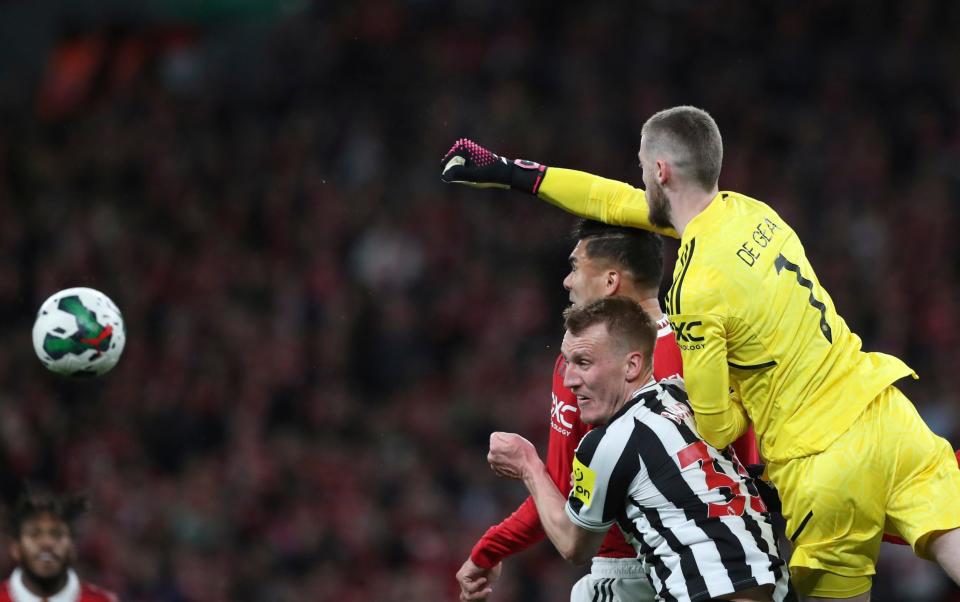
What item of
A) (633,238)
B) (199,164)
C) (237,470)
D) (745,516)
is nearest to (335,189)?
(199,164)

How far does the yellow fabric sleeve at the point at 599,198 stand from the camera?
5.67 meters

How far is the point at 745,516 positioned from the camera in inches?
191

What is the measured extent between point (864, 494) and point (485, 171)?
213cm

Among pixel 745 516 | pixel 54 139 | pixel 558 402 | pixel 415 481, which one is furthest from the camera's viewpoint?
pixel 54 139

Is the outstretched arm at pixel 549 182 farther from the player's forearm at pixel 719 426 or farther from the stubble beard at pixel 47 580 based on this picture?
the stubble beard at pixel 47 580

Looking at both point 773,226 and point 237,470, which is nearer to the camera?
point 773,226

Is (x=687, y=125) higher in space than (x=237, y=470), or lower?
higher

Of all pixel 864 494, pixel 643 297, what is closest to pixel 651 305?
pixel 643 297

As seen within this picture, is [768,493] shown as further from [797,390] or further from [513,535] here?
[513,535]

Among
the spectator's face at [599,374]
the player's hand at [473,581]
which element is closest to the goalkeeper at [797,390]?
the spectator's face at [599,374]

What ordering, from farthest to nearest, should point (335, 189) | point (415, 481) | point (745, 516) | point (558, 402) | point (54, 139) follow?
point (54, 139) < point (335, 189) < point (415, 481) < point (558, 402) < point (745, 516)

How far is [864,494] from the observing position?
4914mm

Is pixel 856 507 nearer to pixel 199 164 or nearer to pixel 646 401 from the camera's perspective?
pixel 646 401

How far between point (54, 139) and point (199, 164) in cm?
206
